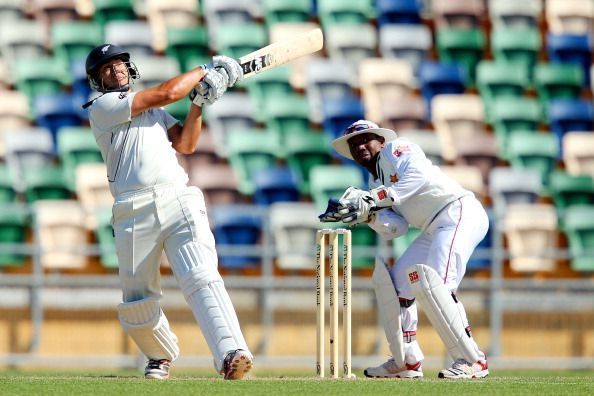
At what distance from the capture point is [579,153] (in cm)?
1225

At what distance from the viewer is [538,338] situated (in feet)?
34.5

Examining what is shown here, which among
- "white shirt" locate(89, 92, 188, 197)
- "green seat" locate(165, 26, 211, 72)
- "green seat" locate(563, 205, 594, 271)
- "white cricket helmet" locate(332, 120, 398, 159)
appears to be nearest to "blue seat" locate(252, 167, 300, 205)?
"green seat" locate(165, 26, 211, 72)

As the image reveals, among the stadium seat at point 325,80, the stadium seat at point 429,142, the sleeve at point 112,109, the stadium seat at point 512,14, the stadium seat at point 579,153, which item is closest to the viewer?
the sleeve at point 112,109

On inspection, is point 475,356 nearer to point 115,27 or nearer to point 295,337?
point 295,337

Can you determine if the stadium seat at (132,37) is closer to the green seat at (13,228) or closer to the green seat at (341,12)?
the green seat at (341,12)

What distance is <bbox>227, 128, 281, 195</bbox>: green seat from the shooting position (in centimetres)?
1158

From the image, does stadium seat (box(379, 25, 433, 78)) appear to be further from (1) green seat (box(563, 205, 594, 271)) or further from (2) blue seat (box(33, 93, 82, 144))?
(2) blue seat (box(33, 93, 82, 144))

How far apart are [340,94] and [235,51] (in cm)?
113

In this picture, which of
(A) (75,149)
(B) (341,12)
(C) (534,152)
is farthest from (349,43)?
(A) (75,149)

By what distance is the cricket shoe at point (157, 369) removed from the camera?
6772mm

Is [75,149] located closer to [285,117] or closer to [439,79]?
[285,117]

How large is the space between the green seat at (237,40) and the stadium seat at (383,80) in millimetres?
1067

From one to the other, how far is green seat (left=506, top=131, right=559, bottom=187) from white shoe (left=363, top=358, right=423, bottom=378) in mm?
5274

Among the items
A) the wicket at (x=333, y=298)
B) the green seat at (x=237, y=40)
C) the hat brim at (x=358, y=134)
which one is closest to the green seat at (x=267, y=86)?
A: the green seat at (x=237, y=40)
